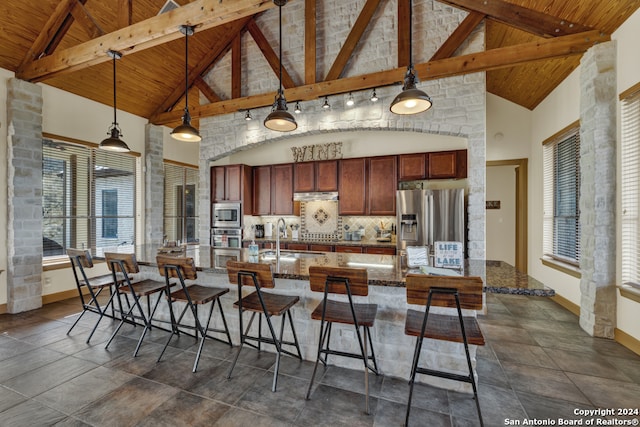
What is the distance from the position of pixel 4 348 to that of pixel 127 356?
133 centimetres

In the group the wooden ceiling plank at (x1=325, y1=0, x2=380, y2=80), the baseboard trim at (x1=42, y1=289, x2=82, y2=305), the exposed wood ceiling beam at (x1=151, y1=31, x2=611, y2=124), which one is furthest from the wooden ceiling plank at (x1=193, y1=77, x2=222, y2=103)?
the baseboard trim at (x1=42, y1=289, x2=82, y2=305)

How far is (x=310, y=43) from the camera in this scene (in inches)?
171

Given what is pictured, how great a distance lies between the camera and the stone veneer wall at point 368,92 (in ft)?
12.3

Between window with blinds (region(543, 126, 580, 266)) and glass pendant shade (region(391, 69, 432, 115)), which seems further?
window with blinds (region(543, 126, 580, 266))

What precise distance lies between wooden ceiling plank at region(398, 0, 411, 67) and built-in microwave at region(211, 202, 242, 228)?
12.8ft

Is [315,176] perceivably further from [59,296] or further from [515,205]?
[59,296]

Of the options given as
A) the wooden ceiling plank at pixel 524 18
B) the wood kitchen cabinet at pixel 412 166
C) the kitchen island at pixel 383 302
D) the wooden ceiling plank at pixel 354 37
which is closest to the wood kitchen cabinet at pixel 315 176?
the wood kitchen cabinet at pixel 412 166

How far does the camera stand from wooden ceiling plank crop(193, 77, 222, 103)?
538cm

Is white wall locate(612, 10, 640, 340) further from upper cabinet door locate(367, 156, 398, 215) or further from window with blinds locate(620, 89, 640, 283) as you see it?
upper cabinet door locate(367, 156, 398, 215)

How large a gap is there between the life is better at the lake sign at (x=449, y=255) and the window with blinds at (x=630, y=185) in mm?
2003

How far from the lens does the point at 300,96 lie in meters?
4.32

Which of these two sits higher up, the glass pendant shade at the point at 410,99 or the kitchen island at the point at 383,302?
the glass pendant shade at the point at 410,99

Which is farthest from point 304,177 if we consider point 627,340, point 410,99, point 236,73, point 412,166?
point 627,340

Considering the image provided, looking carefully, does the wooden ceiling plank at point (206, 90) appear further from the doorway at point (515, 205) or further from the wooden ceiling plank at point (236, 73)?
the doorway at point (515, 205)
